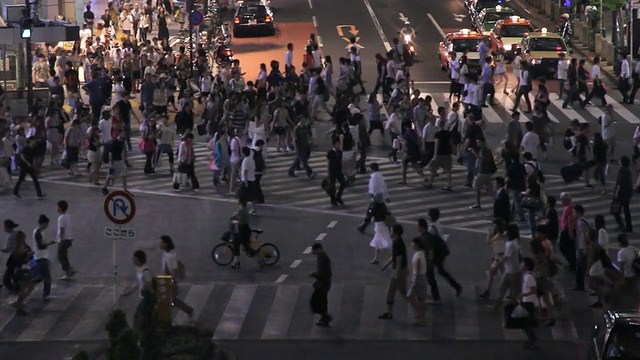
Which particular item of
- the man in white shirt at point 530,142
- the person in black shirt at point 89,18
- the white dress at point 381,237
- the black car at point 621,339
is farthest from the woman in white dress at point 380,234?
the person in black shirt at point 89,18

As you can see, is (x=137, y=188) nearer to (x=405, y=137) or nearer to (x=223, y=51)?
(x=405, y=137)

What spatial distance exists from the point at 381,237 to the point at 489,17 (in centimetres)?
3437

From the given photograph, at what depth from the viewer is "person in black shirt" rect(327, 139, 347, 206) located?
30391mm

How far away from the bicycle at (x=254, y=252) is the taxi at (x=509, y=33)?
26498 millimetres

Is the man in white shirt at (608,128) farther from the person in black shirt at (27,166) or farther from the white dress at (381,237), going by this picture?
the person in black shirt at (27,166)

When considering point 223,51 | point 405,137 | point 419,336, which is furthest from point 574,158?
point 223,51

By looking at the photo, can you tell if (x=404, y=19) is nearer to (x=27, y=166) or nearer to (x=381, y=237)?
(x=27, y=166)

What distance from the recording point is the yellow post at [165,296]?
70.8 feet

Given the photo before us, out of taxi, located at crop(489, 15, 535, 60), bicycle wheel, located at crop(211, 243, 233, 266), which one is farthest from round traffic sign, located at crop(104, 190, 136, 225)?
taxi, located at crop(489, 15, 535, 60)

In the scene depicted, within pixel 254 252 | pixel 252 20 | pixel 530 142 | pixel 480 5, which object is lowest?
pixel 254 252

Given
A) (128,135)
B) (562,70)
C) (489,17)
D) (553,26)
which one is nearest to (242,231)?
(128,135)

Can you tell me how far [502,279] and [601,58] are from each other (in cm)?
3086

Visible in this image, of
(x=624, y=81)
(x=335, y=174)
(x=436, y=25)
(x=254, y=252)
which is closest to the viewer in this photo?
(x=254, y=252)

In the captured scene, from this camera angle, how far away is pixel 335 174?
1202 inches
